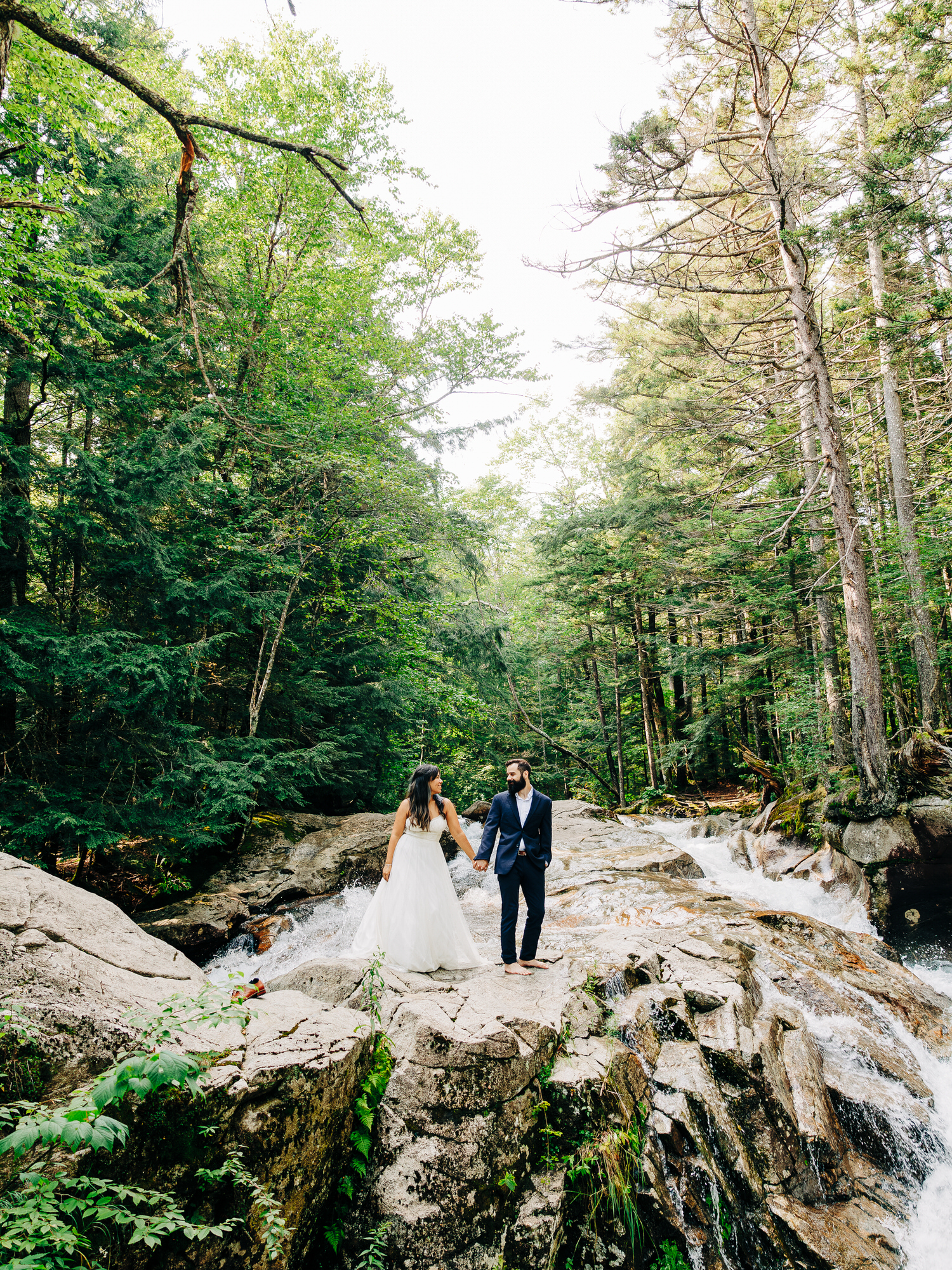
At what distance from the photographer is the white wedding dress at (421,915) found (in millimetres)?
5059

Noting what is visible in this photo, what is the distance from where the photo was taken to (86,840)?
7.32 meters

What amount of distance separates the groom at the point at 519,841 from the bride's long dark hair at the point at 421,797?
60 cm

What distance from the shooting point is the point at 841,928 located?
305 inches

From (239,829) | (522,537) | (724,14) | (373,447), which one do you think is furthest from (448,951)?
(522,537)

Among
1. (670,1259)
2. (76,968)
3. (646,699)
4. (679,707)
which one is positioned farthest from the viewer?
(679,707)

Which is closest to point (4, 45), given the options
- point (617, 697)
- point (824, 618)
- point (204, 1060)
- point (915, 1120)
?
point (204, 1060)

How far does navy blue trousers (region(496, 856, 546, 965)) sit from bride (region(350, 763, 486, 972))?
40cm

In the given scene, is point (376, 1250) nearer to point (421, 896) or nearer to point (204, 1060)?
point (204, 1060)

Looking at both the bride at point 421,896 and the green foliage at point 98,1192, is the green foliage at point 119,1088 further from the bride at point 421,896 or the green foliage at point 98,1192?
the bride at point 421,896

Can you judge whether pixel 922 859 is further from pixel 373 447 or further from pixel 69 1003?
pixel 373 447

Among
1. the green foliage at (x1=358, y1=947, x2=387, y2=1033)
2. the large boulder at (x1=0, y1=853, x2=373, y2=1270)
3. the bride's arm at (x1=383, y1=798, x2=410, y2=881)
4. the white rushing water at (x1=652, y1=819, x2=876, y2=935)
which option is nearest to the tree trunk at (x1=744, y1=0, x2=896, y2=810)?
the white rushing water at (x1=652, y1=819, x2=876, y2=935)

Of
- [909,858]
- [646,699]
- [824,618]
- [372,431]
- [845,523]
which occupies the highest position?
[372,431]

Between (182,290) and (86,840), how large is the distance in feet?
23.1

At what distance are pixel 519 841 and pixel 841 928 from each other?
597cm
